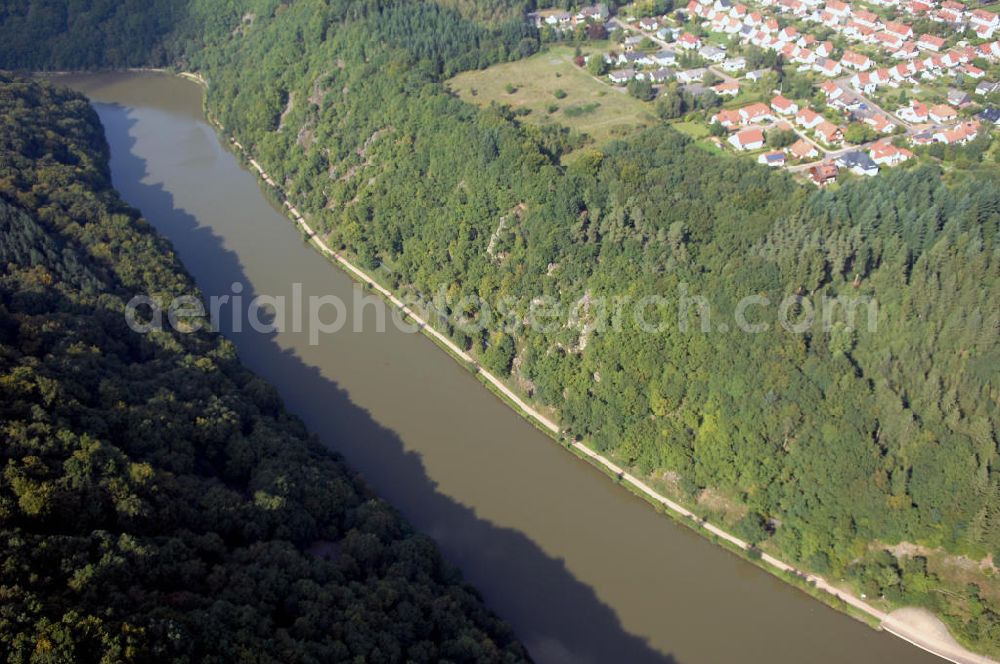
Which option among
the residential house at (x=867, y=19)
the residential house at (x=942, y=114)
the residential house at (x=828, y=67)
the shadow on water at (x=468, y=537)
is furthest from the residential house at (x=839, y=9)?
the shadow on water at (x=468, y=537)

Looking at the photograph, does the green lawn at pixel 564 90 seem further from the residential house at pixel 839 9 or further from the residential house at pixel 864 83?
the residential house at pixel 839 9

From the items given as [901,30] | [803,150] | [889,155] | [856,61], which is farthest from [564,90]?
[901,30]

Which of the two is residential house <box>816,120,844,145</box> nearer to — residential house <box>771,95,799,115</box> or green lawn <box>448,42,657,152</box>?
residential house <box>771,95,799,115</box>

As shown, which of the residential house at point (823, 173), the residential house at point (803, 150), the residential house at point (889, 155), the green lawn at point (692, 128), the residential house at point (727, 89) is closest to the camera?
the residential house at point (823, 173)

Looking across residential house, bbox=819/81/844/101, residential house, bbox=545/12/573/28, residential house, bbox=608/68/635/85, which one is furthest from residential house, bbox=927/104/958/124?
residential house, bbox=545/12/573/28

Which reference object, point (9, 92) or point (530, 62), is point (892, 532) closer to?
point (530, 62)

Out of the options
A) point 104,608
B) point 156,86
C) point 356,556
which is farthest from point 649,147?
point 156,86

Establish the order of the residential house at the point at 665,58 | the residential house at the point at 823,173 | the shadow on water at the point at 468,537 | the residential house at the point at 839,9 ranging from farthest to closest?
the residential house at the point at 839,9 → the residential house at the point at 665,58 → the residential house at the point at 823,173 → the shadow on water at the point at 468,537
